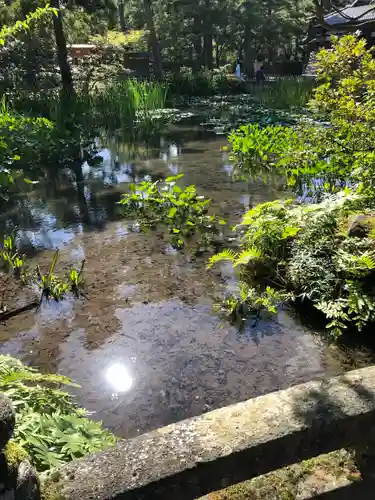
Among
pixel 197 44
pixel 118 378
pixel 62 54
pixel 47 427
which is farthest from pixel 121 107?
pixel 197 44

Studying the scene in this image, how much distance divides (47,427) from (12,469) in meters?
1.19

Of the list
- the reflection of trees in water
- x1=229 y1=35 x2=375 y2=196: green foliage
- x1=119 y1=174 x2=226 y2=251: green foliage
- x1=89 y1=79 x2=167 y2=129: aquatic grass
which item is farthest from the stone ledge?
x1=89 y1=79 x2=167 y2=129: aquatic grass

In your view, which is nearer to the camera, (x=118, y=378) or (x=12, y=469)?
(x=12, y=469)

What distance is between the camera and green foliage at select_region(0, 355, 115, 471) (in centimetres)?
209

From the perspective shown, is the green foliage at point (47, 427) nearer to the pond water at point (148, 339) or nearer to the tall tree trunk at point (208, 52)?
the pond water at point (148, 339)

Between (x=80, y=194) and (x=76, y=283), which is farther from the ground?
(x=80, y=194)

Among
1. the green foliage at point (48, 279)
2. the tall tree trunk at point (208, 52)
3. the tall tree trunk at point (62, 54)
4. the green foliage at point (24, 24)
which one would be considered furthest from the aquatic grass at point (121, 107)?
the tall tree trunk at point (208, 52)

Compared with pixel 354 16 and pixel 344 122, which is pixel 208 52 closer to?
pixel 354 16

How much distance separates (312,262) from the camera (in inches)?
197

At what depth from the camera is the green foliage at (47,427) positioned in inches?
82.1

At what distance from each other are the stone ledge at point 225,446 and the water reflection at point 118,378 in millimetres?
2406

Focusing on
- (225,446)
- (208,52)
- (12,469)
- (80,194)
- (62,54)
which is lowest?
(80,194)

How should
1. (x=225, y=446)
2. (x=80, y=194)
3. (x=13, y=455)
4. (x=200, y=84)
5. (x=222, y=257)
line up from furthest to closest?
(x=200, y=84) → (x=80, y=194) → (x=222, y=257) → (x=225, y=446) → (x=13, y=455)

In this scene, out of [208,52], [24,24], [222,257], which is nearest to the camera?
[24,24]
